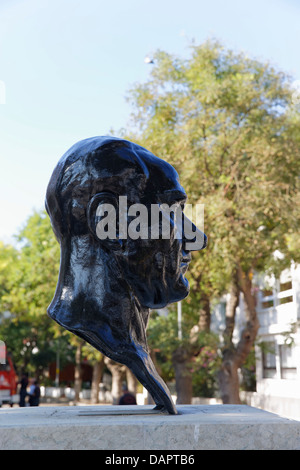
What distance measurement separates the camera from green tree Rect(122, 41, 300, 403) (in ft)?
45.2

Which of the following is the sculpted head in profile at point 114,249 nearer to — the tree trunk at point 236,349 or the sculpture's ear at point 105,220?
the sculpture's ear at point 105,220

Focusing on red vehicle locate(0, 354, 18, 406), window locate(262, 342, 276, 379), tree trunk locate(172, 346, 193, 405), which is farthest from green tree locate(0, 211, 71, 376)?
window locate(262, 342, 276, 379)

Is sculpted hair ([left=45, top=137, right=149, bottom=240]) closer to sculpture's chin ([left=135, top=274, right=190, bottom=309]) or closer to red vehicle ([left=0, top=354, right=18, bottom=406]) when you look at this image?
sculpture's chin ([left=135, top=274, right=190, bottom=309])

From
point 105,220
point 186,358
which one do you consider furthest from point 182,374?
point 105,220

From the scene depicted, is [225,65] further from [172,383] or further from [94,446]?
[172,383]

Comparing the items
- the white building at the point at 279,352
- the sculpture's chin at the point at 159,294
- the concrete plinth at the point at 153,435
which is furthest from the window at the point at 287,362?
the concrete plinth at the point at 153,435

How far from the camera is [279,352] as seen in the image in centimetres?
2278

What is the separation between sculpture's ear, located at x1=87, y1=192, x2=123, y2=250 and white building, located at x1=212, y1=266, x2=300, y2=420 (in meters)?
15.6

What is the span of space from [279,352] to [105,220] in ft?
64.3

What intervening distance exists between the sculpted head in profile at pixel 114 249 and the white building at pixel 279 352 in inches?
599

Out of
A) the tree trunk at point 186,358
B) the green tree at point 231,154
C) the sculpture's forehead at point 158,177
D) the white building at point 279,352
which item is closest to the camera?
the sculpture's forehead at point 158,177

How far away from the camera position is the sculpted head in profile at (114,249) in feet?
15.3

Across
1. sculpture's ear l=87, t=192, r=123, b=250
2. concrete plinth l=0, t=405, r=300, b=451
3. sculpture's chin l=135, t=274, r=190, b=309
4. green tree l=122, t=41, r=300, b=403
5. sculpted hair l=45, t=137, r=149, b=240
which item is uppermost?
green tree l=122, t=41, r=300, b=403

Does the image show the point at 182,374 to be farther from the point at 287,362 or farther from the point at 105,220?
the point at 105,220
